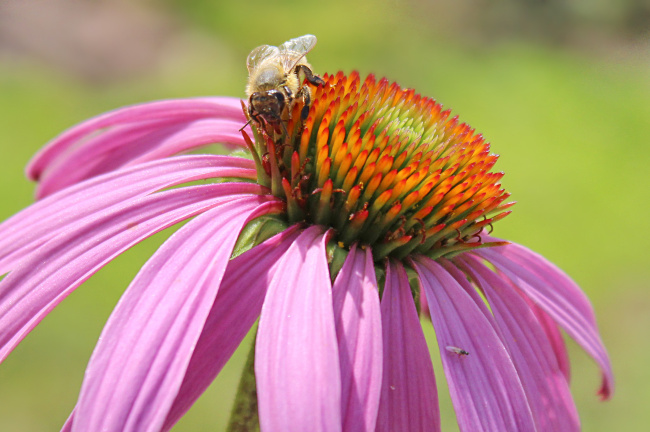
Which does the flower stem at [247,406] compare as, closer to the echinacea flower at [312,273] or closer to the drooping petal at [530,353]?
the echinacea flower at [312,273]

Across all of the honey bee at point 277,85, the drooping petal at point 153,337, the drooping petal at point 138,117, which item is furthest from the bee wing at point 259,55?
the drooping petal at point 153,337

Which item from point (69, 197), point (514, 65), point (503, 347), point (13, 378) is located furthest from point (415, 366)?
point (514, 65)

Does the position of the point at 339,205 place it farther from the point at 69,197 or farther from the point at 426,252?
the point at 69,197

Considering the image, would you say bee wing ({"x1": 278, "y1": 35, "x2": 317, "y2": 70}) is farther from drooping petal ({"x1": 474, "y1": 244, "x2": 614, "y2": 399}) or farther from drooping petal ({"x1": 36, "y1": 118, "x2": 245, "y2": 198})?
drooping petal ({"x1": 474, "y1": 244, "x2": 614, "y2": 399})

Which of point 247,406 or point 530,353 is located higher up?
point 530,353

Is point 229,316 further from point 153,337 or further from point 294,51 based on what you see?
point 294,51

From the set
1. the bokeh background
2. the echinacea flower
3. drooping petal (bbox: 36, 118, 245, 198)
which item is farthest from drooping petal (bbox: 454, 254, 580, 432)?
the bokeh background

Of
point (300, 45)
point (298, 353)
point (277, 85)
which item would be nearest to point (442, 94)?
point (300, 45)
